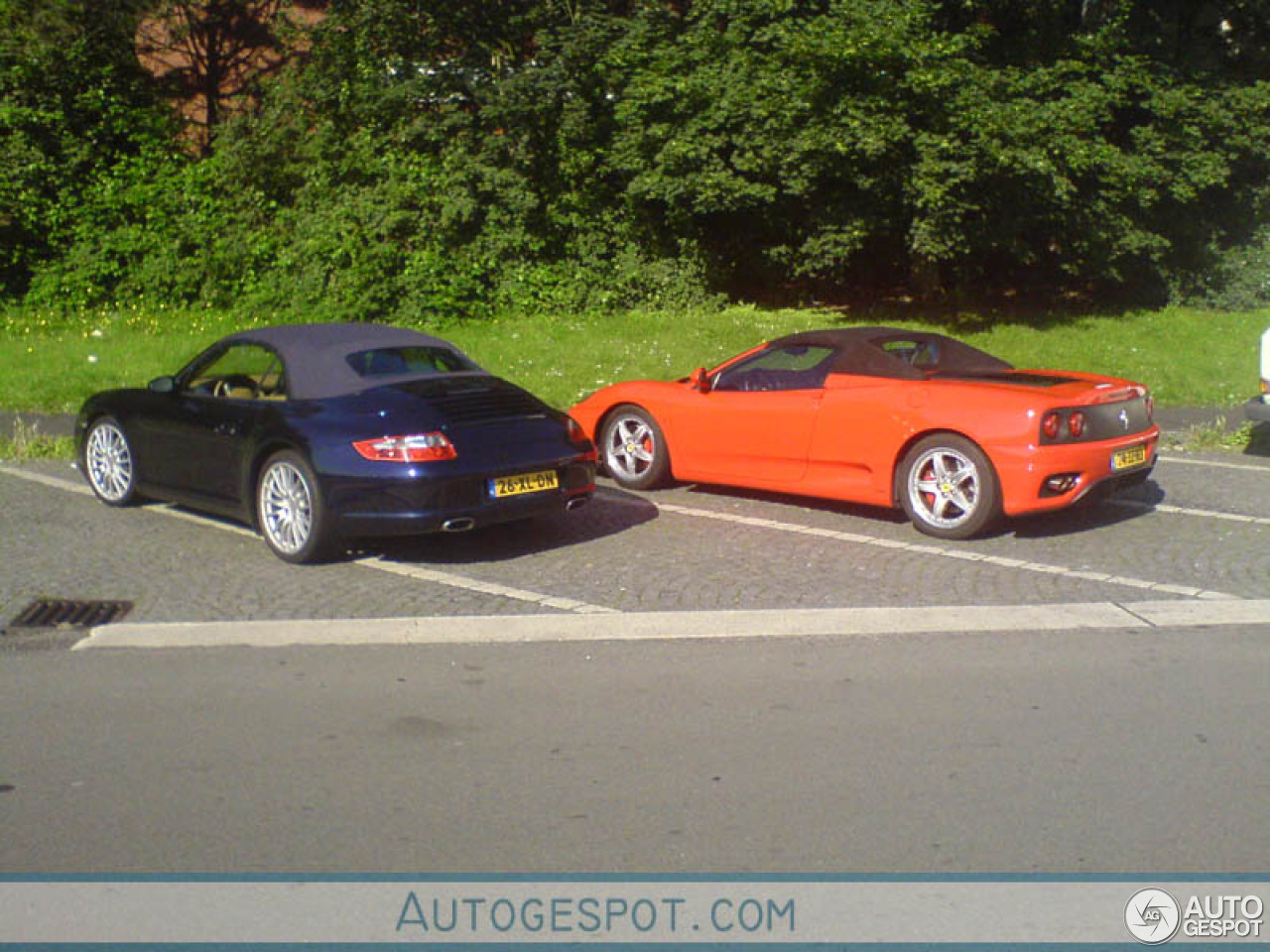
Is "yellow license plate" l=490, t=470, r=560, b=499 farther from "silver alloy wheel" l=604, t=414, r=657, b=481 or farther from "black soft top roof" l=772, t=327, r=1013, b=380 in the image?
"black soft top roof" l=772, t=327, r=1013, b=380

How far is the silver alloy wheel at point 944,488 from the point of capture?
28.0 feet

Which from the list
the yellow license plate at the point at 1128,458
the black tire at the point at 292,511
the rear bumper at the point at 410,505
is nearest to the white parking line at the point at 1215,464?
the yellow license plate at the point at 1128,458

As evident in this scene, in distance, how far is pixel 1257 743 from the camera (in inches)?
197

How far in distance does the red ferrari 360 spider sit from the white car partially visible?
2080mm

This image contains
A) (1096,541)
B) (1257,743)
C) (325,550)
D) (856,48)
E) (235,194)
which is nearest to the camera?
(1257,743)

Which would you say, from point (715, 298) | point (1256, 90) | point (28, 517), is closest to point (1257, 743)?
point (28, 517)

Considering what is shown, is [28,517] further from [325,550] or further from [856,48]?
[856,48]

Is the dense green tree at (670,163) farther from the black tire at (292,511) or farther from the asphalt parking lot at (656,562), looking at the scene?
the black tire at (292,511)

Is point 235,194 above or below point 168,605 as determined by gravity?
above

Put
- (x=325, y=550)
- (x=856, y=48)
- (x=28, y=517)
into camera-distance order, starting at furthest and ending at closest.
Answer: (x=856, y=48) < (x=28, y=517) < (x=325, y=550)

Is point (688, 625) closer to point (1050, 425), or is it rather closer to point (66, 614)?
point (1050, 425)

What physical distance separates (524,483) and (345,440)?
1.10 m

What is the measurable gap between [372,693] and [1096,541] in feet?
16.4

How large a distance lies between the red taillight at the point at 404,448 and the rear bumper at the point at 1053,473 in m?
3.43
